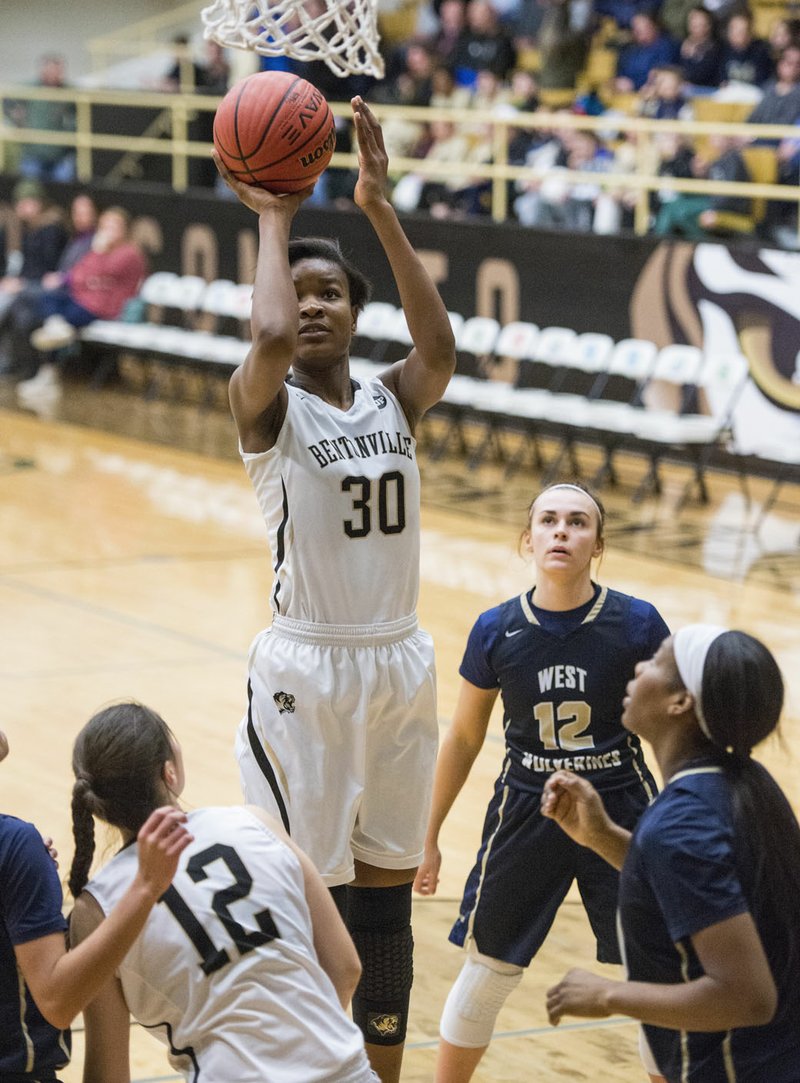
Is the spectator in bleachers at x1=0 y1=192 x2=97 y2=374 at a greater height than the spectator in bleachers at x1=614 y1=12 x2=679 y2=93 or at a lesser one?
lesser

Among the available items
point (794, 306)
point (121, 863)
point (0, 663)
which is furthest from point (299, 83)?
point (794, 306)

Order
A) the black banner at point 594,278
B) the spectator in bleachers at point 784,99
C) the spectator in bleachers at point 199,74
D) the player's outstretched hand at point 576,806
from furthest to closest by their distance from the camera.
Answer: the spectator in bleachers at point 199,74
the spectator in bleachers at point 784,99
the black banner at point 594,278
the player's outstretched hand at point 576,806

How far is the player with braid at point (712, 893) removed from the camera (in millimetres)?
2314

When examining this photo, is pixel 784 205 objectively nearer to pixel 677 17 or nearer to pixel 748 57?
pixel 748 57

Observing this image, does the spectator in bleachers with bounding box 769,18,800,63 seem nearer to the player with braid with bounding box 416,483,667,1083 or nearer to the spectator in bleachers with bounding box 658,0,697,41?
the spectator in bleachers with bounding box 658,0,697,41

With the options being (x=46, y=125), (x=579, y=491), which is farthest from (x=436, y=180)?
(x=579, y=491)

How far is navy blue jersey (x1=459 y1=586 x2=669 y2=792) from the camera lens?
3.58 meters

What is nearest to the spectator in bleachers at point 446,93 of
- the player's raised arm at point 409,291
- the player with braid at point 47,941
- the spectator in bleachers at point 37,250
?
the spectator in bleachers at point 37,250

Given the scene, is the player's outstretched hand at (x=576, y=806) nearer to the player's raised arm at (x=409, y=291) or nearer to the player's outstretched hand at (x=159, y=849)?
the player's outstretched hand at (x=159, y=849)

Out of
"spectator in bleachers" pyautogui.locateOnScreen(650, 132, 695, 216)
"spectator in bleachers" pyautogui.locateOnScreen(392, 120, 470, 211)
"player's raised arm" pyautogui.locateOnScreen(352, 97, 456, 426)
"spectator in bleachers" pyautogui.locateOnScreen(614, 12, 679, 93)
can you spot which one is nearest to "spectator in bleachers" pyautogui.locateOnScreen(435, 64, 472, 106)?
"spectator in bleachers" pyautogui.locateOnScreen(392, 120, 470, 211)

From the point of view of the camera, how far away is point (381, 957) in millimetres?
3514

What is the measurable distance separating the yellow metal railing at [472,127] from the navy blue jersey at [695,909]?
9.41 metres

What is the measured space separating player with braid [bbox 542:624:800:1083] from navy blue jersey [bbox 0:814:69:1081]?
0.78 m

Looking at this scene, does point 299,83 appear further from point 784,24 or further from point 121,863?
point 784,24
